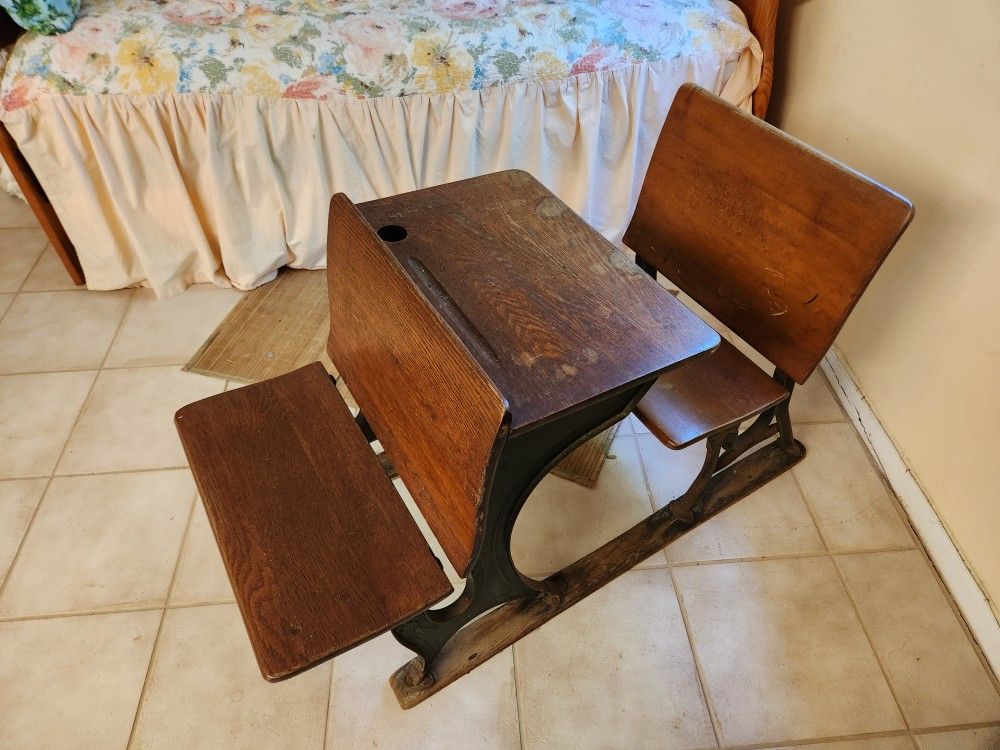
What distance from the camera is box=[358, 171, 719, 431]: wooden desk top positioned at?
0.87 m

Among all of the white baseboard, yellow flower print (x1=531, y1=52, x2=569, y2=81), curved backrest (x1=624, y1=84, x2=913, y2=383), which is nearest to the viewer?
curved backrest (x1=624, y1=84, x2=913, y2=383)

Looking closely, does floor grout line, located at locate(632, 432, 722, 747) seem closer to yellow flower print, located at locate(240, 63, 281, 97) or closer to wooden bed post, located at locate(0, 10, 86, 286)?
yellow flower print, located at locate(240, 63, 281, 97)

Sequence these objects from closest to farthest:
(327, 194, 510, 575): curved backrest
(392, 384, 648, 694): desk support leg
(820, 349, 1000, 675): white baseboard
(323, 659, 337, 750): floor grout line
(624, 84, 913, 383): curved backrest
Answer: (327, 194, 510, 575): curved backrest
(392, 384, 648, 694): desk support leg
(624, 84, 913, 383): curved backrest
(323, 659, 337, 750): floor grout line
(820, 349, 1000, 675): white baseboard

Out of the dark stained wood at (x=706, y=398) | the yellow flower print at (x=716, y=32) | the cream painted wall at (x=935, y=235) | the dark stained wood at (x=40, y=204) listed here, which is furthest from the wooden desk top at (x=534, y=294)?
the dark stained wood at (x=40, y=204)

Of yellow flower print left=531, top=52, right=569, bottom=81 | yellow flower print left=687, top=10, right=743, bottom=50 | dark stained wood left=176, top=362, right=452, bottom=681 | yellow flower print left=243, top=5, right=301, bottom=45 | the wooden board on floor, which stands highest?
yellow flower print left=243, top=5, right=301, bottom=45

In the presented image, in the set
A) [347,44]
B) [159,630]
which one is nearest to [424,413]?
[159,630]

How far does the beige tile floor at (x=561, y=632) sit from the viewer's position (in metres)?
1.17

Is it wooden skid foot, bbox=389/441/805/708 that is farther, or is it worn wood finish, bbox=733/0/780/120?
worn wood finish, bbox=733/0/780/120

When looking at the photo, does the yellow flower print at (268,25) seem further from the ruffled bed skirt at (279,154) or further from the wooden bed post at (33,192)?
the wooden bed post at (33,192)

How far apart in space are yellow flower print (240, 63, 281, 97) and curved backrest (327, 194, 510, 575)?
814 millimetres

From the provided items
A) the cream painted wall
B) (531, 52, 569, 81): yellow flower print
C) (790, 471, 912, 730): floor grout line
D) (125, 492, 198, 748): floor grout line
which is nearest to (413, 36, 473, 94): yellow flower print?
(531, 52, 569, 81): yellow flower print

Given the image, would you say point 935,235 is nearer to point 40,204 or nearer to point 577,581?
point 577,581

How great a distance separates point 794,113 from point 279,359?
5.32 feet

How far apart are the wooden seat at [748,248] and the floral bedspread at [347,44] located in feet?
2.07
